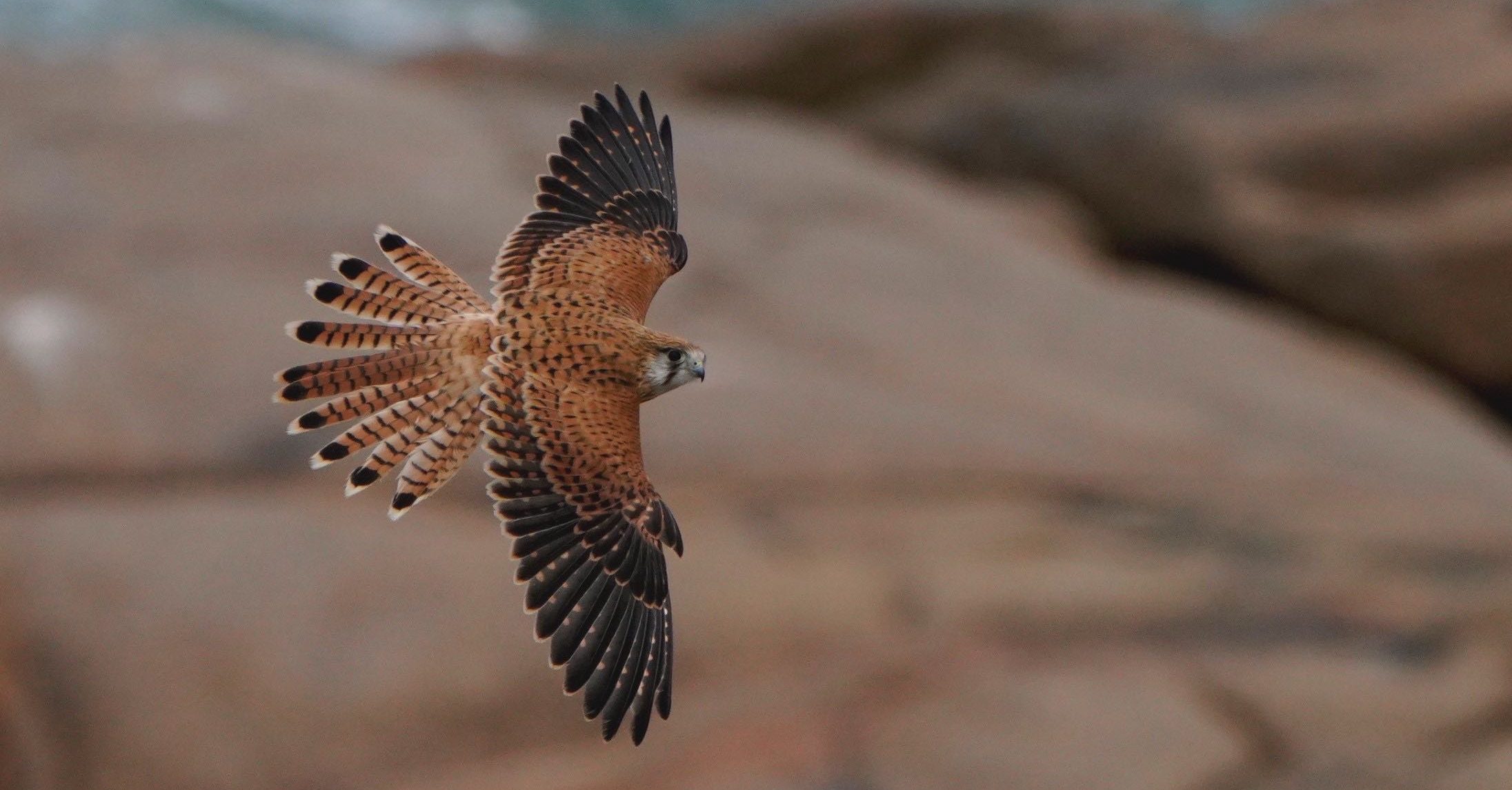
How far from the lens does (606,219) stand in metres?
2.06

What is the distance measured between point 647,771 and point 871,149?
19.6ft

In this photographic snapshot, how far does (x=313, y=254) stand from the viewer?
6.43m

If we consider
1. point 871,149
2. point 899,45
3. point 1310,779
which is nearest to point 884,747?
point 1310,779

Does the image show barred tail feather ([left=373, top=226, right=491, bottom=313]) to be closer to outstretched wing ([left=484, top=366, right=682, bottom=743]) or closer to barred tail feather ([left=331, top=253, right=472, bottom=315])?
barred tail feather ([left=331, top=253, right=472, bottom=315])

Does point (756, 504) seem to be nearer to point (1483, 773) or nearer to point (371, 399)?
point (1483, 773)

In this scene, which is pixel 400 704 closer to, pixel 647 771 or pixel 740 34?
pixel 647 771

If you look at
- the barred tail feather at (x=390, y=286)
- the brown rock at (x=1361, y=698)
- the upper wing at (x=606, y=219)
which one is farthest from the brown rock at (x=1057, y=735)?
the barred tail feather at (x=390, y=286)

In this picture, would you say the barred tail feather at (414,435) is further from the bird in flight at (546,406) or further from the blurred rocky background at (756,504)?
the blurred rocky background at (756,504)

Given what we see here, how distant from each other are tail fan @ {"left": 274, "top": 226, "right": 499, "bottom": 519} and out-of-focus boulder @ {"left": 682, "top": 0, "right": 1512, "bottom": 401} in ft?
29.8

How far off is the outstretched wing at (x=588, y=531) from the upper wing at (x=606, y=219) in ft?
0.45

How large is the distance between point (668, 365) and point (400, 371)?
0.25 m

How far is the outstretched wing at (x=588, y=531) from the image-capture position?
1517 millimetres

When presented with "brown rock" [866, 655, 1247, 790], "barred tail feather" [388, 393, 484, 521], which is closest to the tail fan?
"barred tail feather" [388, 393, 484, 521]

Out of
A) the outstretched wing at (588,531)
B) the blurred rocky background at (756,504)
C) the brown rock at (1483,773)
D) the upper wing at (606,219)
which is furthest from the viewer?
the brown rock at (1483,773)
